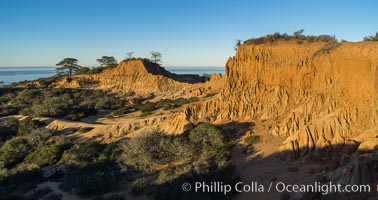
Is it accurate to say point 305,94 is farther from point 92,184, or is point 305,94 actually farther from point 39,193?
point 39,193

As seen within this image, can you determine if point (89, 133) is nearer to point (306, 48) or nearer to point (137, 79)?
point (306, 48)

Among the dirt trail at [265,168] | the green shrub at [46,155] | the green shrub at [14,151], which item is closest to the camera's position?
the dirt trail at [265,168]

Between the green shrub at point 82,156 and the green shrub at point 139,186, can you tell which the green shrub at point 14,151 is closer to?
the green shrub at point 82,156

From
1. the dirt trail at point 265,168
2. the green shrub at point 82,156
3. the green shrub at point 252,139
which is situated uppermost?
the green shrub at point 252,139

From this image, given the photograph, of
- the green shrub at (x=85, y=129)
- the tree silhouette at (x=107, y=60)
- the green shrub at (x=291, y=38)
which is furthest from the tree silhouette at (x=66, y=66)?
the green shrub at (x=291, y=38)

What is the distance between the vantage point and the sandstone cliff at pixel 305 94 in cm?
1346

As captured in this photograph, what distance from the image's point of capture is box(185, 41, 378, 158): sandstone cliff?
530 inches

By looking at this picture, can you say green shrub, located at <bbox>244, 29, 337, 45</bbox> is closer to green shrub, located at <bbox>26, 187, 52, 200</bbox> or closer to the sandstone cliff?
the sandstone cliff

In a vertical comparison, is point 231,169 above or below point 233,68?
below

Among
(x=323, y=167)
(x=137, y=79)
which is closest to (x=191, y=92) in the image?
(x=137, y=79)

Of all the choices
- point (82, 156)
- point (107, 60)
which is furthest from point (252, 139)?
point (107, 60)

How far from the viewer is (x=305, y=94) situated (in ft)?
60.6

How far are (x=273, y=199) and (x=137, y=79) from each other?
40352 mm

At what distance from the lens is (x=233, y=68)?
23656mm
